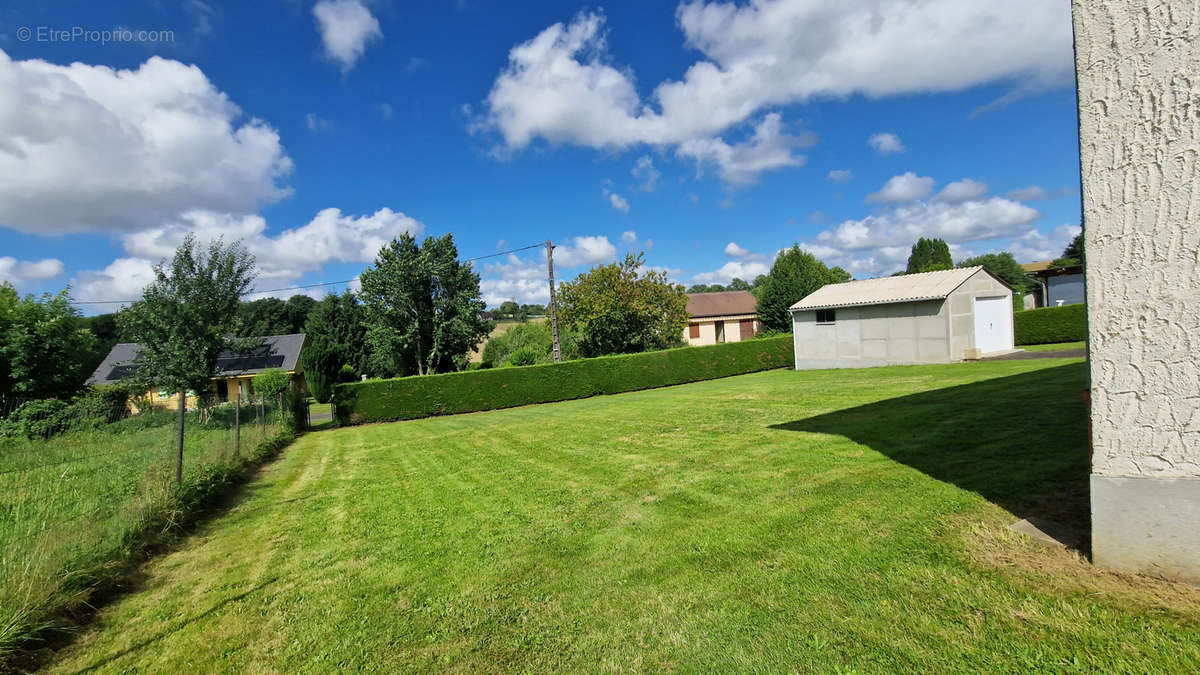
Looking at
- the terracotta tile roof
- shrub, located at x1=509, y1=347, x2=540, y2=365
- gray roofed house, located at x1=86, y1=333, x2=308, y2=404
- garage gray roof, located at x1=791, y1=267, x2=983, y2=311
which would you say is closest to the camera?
garage gray roof, located at x1=791, y1=267, x2=983, y2=311

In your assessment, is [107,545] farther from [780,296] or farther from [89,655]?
[780,296]

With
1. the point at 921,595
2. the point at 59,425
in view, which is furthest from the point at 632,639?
the point at 59,425

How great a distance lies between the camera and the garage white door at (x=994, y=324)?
19.8 m

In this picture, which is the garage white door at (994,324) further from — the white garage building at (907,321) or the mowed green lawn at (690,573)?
the mowed green lawn at (690,573)

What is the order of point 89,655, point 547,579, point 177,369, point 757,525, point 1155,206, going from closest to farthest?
point 1155,206 → point 89,655 → point 547,579 → point 757,525 → point 177,369

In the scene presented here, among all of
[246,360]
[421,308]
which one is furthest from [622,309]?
[246,360]

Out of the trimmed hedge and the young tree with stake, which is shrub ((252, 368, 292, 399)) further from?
the trimmed hedge

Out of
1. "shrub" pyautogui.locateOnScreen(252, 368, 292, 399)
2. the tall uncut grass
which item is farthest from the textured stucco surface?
"shrub" pyautogui.locateOnScreen(252, 368, 292, 399)

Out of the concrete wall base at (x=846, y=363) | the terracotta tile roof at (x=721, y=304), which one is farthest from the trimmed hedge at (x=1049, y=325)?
the terracotta tile roof at (x=721, y=304)

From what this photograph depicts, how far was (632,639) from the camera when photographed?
2.88 m

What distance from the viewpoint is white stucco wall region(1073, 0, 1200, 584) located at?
275cm

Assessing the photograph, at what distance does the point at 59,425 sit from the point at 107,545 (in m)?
2.66

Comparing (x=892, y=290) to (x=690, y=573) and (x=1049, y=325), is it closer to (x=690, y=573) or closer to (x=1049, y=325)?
(x=1049, y=325)

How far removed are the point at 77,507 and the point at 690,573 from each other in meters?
5.56
